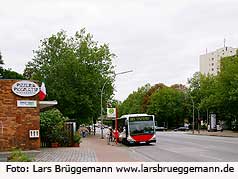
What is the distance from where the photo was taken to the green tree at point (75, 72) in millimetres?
53094

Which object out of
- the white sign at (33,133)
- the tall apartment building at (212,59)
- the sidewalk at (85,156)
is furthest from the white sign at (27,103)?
the tall apartment building at (212,59)

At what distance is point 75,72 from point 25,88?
107 ft

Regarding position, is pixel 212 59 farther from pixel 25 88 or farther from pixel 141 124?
pixel 25 88

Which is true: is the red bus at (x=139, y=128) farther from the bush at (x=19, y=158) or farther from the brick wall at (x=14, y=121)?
the bush at (x=19, y=158)

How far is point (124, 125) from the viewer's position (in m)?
34.9

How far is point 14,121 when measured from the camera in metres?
21.4

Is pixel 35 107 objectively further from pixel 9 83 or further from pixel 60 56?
pixel 60 56

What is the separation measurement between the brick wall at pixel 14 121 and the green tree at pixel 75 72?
99.4 ft

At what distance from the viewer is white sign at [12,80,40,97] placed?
21.2 metres

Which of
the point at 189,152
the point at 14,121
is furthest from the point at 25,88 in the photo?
the point at 189,152

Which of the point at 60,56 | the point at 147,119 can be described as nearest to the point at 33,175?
the point at 147,119

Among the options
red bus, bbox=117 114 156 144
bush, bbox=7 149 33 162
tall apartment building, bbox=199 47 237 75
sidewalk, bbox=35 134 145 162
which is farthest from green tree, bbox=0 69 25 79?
tall apartment building, bbox=199 47 237 75

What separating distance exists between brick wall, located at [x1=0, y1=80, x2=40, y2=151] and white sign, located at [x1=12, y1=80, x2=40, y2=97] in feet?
0.69

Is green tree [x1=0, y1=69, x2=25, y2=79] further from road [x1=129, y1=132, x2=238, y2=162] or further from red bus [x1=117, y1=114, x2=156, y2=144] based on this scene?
road [x1=129, y1=132, x2=238, y2=162]
